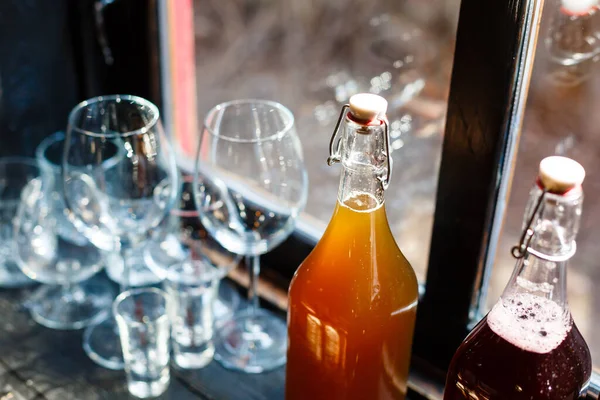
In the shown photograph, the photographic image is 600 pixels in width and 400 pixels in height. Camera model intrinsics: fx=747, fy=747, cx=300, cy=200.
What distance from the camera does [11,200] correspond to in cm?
92

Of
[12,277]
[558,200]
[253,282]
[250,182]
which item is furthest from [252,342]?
[558,200]

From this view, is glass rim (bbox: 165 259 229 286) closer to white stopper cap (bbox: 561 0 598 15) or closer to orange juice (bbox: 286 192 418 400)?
orange juice (bbox: 286 192 418 400)

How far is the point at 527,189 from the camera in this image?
2.52 feet

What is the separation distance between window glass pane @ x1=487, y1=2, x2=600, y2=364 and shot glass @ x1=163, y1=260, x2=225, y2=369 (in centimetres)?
29

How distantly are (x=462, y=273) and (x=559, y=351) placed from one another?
0.17 m

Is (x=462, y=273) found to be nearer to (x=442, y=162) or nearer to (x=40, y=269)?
(x=442, y=162)

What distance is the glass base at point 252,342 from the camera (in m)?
0.76

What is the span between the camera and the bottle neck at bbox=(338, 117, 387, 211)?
1.74ft

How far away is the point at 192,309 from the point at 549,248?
430 mm

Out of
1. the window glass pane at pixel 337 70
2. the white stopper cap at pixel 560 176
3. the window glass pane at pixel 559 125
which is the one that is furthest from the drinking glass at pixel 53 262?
the white stopper cap at pixel 560 176

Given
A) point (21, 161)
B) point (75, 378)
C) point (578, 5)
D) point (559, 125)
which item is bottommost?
point (75, 378)

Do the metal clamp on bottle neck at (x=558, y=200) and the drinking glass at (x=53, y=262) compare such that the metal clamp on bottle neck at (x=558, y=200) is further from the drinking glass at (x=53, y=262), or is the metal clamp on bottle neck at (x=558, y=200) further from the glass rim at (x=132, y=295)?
the drinking glass at (x=53, y=262)

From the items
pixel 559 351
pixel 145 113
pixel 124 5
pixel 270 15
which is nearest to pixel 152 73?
pixel 124 5

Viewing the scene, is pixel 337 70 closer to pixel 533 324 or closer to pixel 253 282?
pixel 253 282
